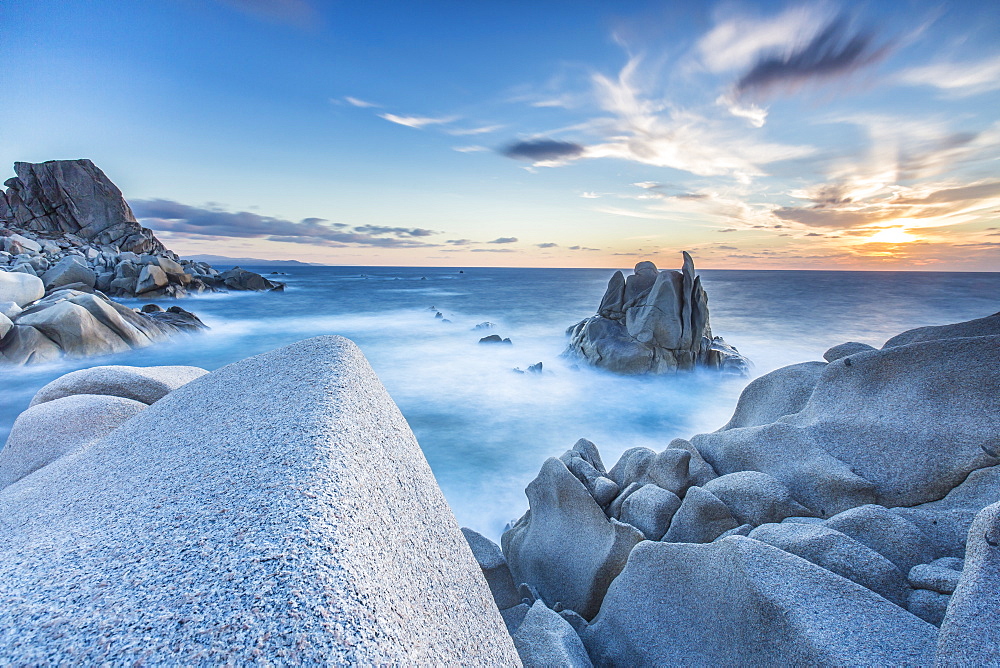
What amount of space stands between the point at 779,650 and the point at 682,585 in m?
0.65

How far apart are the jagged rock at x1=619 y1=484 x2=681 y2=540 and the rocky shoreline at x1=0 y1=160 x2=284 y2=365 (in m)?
16.5

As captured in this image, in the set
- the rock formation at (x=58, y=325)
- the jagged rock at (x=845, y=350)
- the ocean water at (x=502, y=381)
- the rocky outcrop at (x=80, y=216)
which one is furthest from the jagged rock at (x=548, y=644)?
A: the rocky outcrop at (x=80, y=216)

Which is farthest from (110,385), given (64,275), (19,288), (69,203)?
(69,203)

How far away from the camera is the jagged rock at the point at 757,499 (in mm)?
3709

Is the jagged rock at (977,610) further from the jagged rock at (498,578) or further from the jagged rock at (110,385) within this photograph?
the jagged rock at (110,385)

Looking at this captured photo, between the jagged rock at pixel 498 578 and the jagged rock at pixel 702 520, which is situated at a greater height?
the jagged rock at pixel 702 520

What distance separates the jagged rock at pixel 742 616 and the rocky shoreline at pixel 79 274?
1700cm

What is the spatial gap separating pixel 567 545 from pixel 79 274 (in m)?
30.5

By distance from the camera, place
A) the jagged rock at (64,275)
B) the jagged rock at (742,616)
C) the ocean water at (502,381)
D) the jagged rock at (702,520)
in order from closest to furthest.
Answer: the jagged rock at (742,616) < the jagged rock at (702,520) < the ocean water at (502,381) < the jagged rock at (64,275)

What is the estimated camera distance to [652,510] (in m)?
4.21

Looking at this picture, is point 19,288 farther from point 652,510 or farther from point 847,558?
point 847,558

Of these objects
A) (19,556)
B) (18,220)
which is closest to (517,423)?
(19,556)

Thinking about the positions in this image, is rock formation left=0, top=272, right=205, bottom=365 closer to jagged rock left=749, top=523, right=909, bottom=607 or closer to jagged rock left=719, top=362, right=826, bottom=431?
jagged rock left=719, top=362, right=826, bottom=431

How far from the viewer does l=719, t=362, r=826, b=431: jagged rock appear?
17.4 feet
